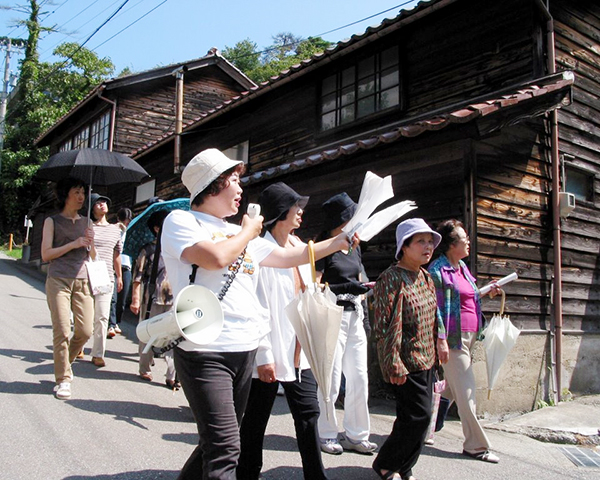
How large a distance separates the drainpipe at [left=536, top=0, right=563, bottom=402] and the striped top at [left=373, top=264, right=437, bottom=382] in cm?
401

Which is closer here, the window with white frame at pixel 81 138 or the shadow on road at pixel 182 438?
the shadow on road at pixel 182 438

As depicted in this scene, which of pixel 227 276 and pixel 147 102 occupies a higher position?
pixel 147 102

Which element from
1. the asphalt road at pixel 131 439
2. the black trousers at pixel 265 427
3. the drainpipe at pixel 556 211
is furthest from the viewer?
the drainpipe at pixel 556 211

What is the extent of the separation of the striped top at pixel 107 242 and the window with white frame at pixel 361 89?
4.80m

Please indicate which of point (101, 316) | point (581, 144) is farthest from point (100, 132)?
point (581, 144)

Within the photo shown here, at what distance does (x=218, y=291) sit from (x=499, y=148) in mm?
5238

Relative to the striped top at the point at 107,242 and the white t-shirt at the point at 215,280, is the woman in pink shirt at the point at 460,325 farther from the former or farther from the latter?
the striped top at the point at 107,242

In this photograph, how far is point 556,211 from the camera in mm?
6914

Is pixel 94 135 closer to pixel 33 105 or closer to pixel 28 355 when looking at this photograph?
pixel 33 105

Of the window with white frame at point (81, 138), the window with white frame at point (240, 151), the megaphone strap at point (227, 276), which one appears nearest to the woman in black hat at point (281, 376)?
the megaphone strap at point (227, 276)

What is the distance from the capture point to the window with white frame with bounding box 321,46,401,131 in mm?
8727

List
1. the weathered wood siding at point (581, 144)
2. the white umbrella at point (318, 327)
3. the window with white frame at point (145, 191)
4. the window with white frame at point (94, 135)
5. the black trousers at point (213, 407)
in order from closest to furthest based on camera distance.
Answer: the black trousers at point (213, 407)
the white umbrella at point (318, 327)
the weathered wood siding at point (581, 144)
the window with white frame at point (145, 191)
the window with white frame at point (94, 135)

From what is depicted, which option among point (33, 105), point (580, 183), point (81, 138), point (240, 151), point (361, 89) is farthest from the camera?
point (33, 105)

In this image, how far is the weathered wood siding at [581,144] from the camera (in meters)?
7.42
